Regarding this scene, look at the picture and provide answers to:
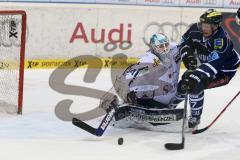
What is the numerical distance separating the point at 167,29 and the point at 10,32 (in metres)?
3.77

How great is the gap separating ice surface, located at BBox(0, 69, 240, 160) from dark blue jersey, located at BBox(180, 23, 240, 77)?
79 cm

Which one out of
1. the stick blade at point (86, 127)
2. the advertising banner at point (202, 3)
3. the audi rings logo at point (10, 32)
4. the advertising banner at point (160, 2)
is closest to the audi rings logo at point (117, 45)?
the advertising banner at point (160, 2)

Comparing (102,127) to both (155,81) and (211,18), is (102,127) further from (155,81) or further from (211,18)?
(211,18)

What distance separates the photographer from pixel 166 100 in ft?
24.7

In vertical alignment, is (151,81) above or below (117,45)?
above

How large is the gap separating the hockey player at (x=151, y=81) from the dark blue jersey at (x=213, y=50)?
0.23 m

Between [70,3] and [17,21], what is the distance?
3.05 m

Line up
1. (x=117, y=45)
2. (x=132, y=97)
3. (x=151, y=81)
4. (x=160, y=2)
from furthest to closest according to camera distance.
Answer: (x=160, y=2)
(x=117, y=45)
(x=151, y=81)
(x=132, y=97)

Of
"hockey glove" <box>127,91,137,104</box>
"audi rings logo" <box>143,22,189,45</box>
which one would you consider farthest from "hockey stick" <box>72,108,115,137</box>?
"audi rings logo" <box>143,22,189,45</box>

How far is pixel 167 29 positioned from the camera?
12.9 meters

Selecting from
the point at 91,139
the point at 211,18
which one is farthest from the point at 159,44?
the point at 91,139

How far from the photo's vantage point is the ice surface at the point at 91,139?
616 cm

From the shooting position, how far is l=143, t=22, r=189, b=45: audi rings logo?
1272cm

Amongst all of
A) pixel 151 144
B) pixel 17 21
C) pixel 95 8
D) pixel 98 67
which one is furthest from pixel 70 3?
pixel 151 144
